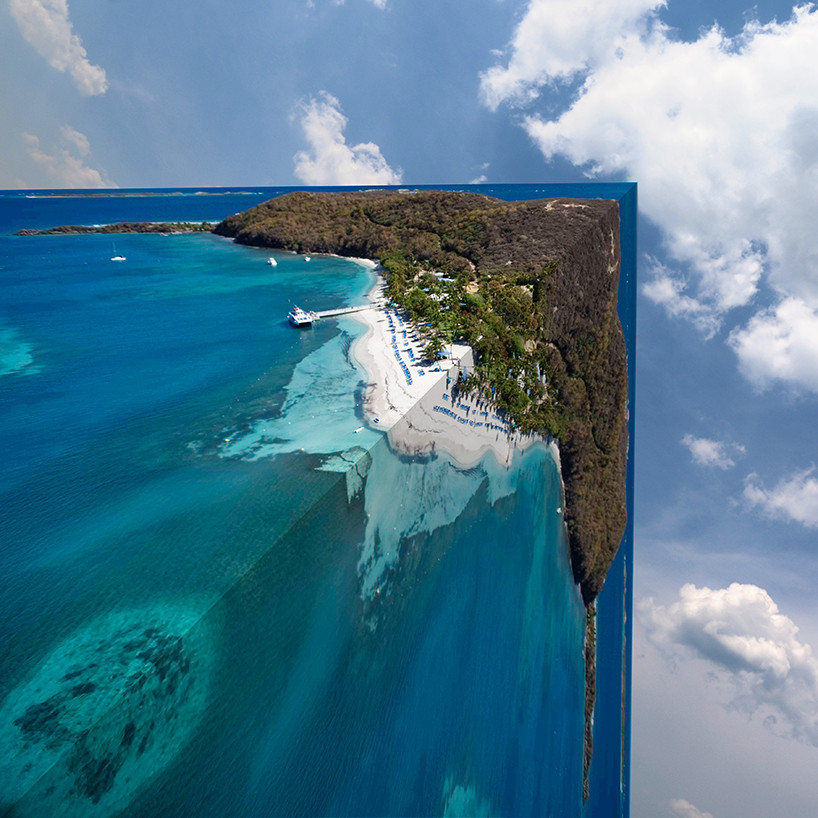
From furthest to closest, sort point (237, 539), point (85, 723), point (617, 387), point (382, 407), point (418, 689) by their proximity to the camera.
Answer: point (617, 387) < point (382, 407) < point (418, 689) < point (237, 539) < point (85, 723)

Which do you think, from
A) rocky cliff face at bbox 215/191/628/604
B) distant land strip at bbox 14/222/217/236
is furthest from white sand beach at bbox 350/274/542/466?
distant land strip at bbox 14/222/217/236

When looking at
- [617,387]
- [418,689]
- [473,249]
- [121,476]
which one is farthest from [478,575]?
[473,249]

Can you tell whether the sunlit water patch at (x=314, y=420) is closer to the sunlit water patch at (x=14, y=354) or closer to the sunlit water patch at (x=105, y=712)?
the sunlit water patch at (x=105, y=712)

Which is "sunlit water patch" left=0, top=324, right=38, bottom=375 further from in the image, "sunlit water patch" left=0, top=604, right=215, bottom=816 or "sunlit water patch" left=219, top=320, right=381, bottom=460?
"sunlit water patch" left=0, top=604, right=215, bottom=816

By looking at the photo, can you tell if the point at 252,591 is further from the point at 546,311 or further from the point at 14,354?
the point at 546,311

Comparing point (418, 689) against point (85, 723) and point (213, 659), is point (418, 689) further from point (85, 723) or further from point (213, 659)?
point (85, 723)
